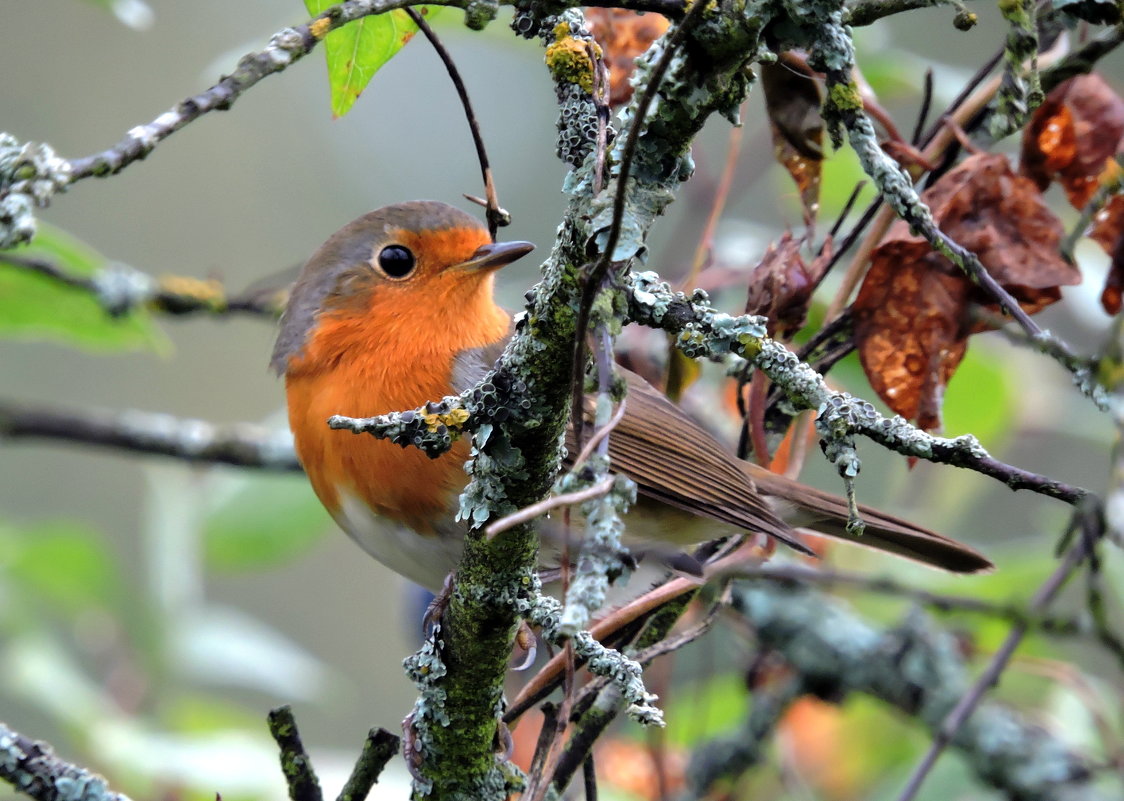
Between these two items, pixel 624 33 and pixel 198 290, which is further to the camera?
pixel 198 290

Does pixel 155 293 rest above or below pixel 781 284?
above

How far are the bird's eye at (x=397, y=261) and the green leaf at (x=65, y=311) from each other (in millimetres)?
585

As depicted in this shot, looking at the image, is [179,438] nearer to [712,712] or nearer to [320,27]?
[712,712]

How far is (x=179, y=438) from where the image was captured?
337cm

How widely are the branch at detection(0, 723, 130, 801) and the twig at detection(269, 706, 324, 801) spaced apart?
22cm

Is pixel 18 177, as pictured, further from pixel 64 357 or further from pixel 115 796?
pixel 64 357

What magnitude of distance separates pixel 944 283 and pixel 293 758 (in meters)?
1.26

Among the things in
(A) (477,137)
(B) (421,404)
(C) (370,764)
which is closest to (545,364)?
(A) (477,137)

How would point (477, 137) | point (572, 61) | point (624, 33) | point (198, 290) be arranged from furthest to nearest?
1. point (198, 290)
2. point (624, 33)
3. point (477, 137)
4. point (572, 61)

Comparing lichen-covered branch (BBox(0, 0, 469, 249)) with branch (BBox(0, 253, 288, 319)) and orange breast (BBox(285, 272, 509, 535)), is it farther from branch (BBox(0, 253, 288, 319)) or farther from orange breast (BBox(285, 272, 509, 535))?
branch (BBox(0, 253, 288, 319))

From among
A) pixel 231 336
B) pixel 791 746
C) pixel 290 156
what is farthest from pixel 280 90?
pixel 791 746

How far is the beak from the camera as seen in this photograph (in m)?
2.59

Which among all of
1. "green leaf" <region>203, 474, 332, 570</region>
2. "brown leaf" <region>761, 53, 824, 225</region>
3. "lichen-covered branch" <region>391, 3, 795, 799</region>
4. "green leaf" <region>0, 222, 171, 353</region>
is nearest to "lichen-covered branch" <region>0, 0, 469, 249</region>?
"lichen-covered branch" <region>391, 3, 795, 799</region>

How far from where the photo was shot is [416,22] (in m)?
1.62
